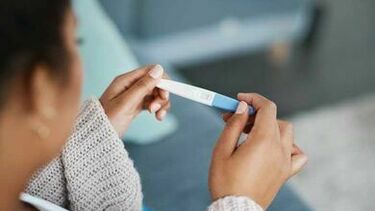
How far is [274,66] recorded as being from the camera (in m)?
1.90

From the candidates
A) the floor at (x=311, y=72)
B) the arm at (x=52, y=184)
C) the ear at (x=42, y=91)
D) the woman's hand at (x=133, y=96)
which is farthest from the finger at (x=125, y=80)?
the floor at (x=311, y=72)

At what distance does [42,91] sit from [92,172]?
27 cm

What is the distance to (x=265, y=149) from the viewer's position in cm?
63

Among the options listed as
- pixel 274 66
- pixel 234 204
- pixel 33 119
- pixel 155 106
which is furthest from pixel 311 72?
pixel 33 119

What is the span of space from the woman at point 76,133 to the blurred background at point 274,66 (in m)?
0.29

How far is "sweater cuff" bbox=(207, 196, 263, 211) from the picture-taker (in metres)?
0.60

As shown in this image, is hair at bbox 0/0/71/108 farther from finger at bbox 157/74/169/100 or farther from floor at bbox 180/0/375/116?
floor at bbox 180/0/375/116

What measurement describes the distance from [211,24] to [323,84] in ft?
1.29

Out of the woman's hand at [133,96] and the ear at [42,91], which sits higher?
the ear at [42,91]

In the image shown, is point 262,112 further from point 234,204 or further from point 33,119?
point 33,119

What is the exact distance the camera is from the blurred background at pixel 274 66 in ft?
3.57

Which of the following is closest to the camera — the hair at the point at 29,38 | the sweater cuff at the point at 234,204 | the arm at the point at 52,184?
the hair at the point at 29,38

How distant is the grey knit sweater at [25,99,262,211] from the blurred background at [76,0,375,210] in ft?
0.93

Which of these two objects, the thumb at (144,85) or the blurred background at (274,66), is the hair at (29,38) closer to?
the thumb at (144,85)
